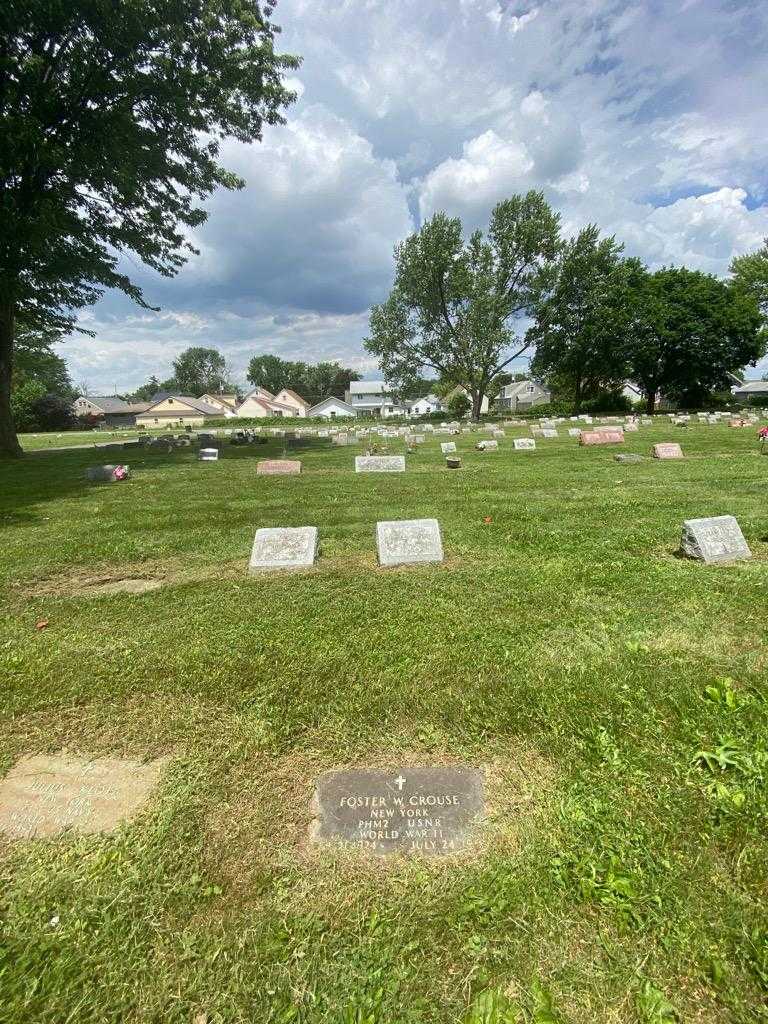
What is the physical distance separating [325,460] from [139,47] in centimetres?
1450

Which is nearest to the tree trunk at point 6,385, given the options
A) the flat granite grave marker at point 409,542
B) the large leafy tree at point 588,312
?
the flat granite grave marker at point 409,542

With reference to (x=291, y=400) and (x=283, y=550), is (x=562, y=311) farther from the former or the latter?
(x=291, y=400)

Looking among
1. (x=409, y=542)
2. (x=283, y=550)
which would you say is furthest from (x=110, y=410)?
(x=409, y=542)

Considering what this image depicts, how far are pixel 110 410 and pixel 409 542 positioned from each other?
98.5 meters

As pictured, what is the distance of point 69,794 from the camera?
262 cm

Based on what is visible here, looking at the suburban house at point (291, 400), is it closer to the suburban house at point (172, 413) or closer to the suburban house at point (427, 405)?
the suburban house at point (172, 413)

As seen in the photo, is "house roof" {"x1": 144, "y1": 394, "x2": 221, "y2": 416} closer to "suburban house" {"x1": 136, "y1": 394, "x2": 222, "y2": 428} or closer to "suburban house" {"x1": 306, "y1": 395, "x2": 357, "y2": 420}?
"suburban house" {"x1": 136, "y1": 394, "x2": 222, "y2": 428}

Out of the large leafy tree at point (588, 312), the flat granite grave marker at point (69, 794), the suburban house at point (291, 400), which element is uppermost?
the large leafy tree at point (588, 312)

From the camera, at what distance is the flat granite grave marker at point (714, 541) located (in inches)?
217

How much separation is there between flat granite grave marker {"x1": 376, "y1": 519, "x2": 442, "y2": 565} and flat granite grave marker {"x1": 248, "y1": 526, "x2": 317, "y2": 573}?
0.93m

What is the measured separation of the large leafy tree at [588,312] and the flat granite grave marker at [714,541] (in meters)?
43.3

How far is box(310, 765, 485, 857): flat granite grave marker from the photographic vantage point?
2.32m

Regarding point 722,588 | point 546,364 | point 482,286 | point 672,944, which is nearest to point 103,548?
point 672,944

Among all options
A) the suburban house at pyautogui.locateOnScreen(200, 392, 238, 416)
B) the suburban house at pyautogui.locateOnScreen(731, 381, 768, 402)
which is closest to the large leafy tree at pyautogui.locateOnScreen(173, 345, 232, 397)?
the suburban house at pyautogui.locateOnScreen(200, 392, 238, 416)
